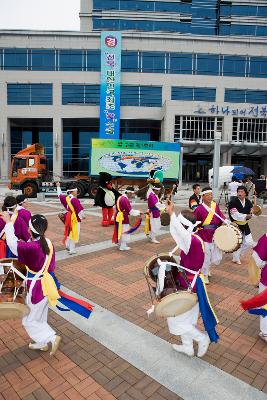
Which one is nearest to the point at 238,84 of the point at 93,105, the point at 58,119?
the point at 93,105

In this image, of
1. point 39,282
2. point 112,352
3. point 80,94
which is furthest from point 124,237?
point 80,94

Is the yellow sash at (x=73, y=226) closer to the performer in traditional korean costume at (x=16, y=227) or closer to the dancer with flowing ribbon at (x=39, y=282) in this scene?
the performer in traditional korean costume at (x=16, y=227)

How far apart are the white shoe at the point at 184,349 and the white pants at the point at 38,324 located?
1.52 metres

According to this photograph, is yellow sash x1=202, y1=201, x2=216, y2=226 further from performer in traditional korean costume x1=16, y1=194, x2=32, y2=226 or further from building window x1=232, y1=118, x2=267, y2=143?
building window x1=232, y1=118, x2=267, y2=143

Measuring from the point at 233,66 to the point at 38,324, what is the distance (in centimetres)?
3862

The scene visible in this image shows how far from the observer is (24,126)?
39.5 meters

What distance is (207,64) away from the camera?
3550cm

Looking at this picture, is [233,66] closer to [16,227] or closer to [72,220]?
[72,220]

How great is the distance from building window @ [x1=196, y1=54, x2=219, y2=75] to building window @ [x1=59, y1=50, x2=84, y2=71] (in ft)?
44.9

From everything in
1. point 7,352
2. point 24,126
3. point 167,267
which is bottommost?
point 7,352

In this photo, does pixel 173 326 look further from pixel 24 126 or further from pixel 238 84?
pixel 24 126

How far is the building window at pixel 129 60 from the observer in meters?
35.2

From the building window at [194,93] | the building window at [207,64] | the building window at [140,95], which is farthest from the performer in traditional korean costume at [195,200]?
the building window at [207,64]

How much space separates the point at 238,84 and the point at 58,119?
844 inches
